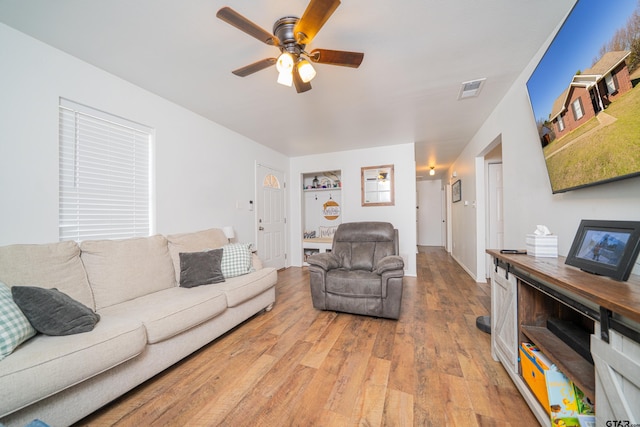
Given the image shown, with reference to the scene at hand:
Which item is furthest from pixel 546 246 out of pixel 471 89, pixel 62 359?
pixel 62 359

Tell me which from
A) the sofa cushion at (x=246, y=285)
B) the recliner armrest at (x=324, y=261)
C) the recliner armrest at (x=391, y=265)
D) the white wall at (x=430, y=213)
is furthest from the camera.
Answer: the white wall at (x=430, y=213)

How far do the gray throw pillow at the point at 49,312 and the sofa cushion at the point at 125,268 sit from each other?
491mm

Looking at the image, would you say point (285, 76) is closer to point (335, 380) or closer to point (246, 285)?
point (246, 285)

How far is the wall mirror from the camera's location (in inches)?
170

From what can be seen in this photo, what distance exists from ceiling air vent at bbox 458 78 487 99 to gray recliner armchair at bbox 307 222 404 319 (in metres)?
1.70

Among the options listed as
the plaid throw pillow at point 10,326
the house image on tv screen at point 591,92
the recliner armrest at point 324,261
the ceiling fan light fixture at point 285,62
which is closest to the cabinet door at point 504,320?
the house image on tv screen at point 591,92

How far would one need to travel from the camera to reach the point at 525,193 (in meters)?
2.06

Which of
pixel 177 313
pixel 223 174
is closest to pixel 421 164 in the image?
pixel 223 174

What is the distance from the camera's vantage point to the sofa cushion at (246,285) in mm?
2086

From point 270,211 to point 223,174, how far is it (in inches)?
50.9

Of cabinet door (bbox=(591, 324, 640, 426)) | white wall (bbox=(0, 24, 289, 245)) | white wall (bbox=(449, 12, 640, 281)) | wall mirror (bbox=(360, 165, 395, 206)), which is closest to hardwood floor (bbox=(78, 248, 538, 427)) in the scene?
cabinet door (bbox=(591, 324, 640, 426))

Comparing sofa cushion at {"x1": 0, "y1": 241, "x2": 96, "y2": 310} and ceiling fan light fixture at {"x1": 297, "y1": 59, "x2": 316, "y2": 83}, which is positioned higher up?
ceiling fan light fixture at {"x1": 297, "y1": 59, "x2": 316, "y2": 83}

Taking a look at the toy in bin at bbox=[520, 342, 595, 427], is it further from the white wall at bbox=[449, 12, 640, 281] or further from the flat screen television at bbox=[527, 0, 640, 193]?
the flat screen television at bbox=[527, 0, 640, 193]

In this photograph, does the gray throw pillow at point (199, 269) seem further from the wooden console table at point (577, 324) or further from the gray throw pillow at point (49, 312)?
the wooden console table at point (577, 324)
